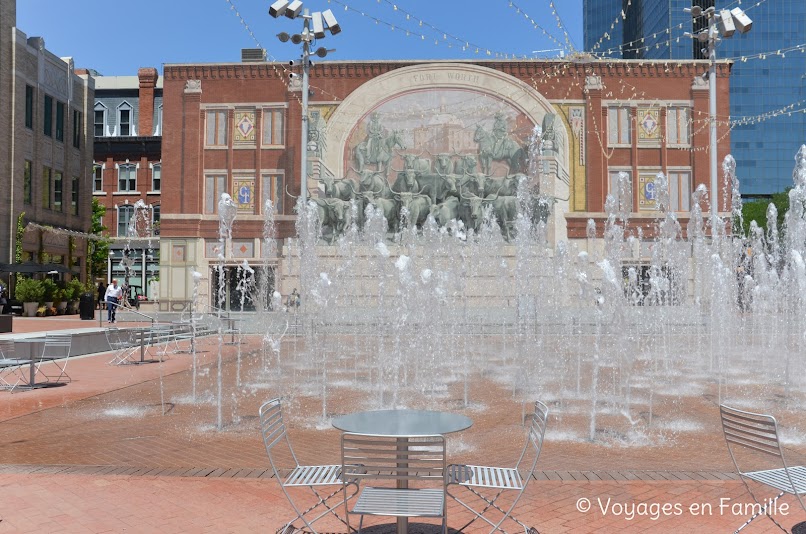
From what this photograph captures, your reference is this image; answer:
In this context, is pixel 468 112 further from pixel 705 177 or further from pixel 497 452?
pixel 497 452

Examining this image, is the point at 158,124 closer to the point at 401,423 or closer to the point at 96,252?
the point at 96,252

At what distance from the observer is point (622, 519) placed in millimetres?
4941

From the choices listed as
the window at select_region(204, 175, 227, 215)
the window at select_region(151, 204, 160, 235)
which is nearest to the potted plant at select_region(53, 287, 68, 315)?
the window at select_region(204, 175, 227, 215)

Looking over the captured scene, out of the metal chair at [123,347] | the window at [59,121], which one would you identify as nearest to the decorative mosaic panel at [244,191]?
the window at [59,121]

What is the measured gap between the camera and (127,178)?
5100 centimetres

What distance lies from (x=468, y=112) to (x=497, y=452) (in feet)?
92.5

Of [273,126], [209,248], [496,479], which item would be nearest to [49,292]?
[209,248]

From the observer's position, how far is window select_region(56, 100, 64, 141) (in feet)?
121

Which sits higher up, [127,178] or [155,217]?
A: [127,178]

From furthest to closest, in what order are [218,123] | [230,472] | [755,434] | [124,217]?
1. [124,217]
2. [218,123]
3. [230,472]
4. [755,434]

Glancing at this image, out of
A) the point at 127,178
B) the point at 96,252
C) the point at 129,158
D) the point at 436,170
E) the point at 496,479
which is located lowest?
the point at 496,479

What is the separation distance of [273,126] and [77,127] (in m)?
12.8

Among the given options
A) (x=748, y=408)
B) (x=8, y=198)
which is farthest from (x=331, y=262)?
(x=748, y=408)

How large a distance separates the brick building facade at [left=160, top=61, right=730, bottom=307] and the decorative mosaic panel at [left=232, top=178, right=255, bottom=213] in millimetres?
47
